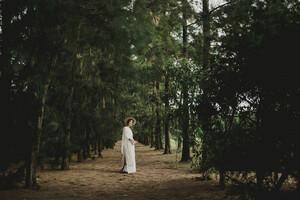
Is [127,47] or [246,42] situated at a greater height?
[127,47]

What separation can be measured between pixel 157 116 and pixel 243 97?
14.8 m

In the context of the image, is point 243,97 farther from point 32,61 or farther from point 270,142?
point 32,61

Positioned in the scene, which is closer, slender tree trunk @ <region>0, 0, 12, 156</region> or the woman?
slender tree trunk @ <region>0, 0, 12, 156</region>

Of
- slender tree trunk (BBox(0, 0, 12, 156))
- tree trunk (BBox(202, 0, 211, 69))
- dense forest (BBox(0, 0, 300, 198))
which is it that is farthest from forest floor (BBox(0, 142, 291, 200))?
tree trunk (BBox(202, 0, 211, 69))

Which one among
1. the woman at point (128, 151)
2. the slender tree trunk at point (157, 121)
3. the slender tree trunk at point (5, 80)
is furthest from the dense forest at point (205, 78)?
the slender tree trunk at point (157, 121)

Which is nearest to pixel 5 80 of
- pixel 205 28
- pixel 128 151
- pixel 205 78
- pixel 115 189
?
pixel 115 189

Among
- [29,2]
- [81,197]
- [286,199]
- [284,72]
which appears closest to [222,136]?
[286,199]

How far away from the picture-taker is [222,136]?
5562mm

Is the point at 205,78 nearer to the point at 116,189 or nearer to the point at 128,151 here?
the point at 116,189

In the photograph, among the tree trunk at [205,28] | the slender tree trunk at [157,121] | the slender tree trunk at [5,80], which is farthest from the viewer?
the slender tree trunk at [157,121]

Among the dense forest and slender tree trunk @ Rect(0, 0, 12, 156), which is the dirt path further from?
slender tree trunk @ Rect(0, 0, 12, 156)

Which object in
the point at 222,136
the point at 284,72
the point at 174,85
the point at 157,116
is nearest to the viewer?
the point at 284,72

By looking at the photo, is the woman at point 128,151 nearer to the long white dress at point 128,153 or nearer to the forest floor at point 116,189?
the long white dress at point 128,153

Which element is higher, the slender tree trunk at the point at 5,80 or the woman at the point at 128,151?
the slender tree trunk at the point at 5,80
